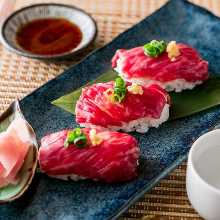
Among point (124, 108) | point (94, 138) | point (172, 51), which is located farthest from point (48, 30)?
point (94, 138)

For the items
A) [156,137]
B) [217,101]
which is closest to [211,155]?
[156,137]

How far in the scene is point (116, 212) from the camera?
2.30m

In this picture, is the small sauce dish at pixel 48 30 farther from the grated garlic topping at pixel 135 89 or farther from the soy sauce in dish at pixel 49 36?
the grated garlic topping at pixel 135 89

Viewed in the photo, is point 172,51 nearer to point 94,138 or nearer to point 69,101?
point 69,101

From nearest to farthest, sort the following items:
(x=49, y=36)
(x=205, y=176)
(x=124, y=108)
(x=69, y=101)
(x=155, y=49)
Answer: (x=205, y=176) < (x=124, y=108) < (x=69, y=101) < (x=155, y=49) < (x=49, y=36)

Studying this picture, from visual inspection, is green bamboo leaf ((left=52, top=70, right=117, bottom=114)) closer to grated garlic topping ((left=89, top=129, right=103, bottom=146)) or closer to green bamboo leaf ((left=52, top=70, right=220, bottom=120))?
green bamboo leaf ((left=52, top=70, right=220, bottom=120))

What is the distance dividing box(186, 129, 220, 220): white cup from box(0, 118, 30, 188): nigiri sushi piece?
771 millimetres

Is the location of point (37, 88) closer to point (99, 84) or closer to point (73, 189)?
point (99, 84)

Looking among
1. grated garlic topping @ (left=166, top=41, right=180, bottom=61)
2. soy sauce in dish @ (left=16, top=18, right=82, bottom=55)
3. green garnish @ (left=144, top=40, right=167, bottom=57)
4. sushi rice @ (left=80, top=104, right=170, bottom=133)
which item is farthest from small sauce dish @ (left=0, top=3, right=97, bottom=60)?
sushi rice @ (left=80, top=104, right=170, bottom=133)

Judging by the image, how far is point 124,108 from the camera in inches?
108

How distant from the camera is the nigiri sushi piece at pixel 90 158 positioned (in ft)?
7.97

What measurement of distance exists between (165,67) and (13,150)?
40.9 inches

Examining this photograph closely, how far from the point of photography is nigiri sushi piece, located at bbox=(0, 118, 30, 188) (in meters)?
2.39

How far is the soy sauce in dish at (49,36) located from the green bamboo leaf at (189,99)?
47 cm
